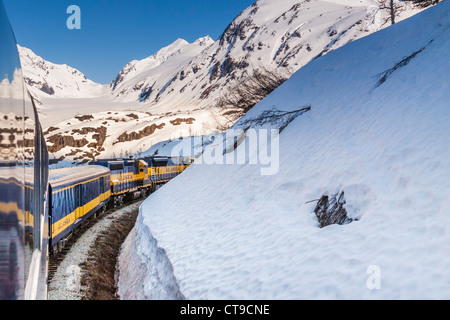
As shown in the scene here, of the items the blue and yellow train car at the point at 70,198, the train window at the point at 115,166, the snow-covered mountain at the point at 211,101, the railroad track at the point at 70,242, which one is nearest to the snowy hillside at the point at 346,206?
the railroad track at the point at 70,242

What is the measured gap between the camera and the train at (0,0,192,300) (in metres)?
2.12

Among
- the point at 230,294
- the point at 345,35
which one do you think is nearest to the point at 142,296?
the point at 230,294

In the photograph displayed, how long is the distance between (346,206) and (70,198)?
11.7 meters

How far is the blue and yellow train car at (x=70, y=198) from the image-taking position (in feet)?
36.9

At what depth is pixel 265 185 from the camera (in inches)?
403

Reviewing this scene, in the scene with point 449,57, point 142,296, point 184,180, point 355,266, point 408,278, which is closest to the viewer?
point 408,278

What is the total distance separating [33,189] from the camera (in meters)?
3.81

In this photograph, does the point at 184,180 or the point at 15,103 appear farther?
the point at 184,180

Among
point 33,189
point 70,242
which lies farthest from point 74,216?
point 33,189

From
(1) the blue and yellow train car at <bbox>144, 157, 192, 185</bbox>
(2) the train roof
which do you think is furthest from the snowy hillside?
(1) the blue and yellow train car at <bbox>144, 157, 192, 185</bbox>

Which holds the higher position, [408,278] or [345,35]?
[345,35]
